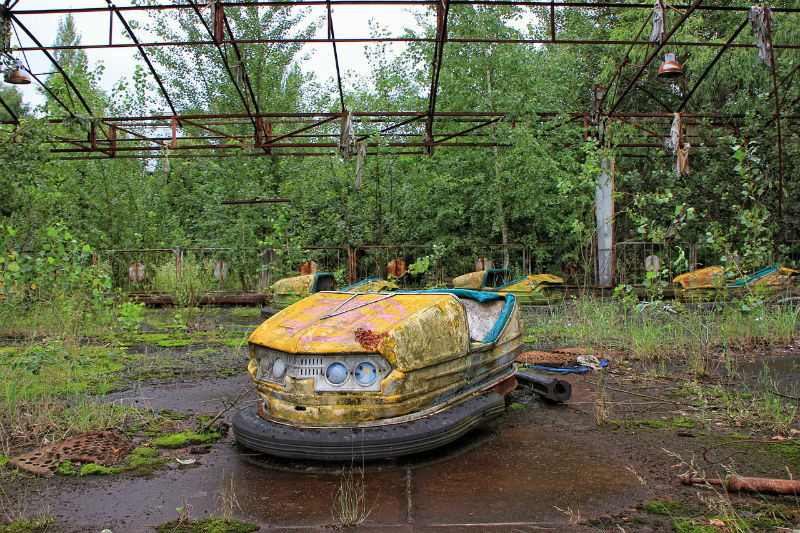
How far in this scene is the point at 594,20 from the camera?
20.9 meters

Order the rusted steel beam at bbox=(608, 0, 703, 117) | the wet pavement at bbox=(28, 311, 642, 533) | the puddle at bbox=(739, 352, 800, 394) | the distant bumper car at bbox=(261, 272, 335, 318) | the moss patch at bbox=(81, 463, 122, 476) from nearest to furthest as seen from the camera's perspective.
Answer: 1. the wet pavement at bbox=(28, 311, 642, 533)
2. the moss patch at bbox=(81, 463, 122, 476)
3. the puddle at bbox=(739, 352, 800, 394)
4. the rusted steel beam at bbox=(608, 0, 703, 117)
5. the distant bumper car at bbox=(261, 272, 335, 318)

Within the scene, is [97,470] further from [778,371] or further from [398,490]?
[778,371]

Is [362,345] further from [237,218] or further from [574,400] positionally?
[237,218]

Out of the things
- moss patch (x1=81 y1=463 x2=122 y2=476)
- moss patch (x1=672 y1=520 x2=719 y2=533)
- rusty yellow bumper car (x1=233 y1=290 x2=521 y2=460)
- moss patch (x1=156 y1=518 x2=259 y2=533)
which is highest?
rusty yellow bumper car (x1=233 y1=290 x2=521 y2=460)

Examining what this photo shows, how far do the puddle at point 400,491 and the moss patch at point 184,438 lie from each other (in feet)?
0.68

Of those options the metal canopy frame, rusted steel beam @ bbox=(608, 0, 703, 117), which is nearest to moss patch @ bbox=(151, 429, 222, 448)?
the metal canopy frame

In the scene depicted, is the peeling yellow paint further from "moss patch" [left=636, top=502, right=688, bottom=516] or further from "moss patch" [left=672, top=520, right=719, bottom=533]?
"moss patch" [left=672, top=520, right=719, bottom=533]

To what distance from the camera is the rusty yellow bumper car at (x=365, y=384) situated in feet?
8.90

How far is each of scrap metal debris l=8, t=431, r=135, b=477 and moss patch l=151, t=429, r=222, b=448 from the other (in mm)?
148

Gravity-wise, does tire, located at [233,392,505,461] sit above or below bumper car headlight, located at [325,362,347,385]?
below

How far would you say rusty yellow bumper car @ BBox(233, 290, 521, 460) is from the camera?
2713 mm

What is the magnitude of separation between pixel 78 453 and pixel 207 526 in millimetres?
1201

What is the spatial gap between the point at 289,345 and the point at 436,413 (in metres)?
0.80

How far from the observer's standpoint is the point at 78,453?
2.96 m
